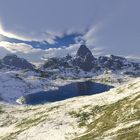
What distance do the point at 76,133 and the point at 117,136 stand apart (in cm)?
2095

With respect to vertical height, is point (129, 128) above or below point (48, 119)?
below

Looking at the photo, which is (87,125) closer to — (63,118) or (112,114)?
(112,114)

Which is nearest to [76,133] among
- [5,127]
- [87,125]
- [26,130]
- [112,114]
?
[87,125]

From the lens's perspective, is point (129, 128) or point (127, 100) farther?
point (127, 100)

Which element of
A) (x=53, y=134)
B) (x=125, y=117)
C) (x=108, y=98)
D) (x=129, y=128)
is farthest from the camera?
(x=108, y=98)

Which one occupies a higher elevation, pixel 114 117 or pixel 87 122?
pixel 87 122

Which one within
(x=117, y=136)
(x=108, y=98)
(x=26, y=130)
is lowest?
(x=117, y=136)

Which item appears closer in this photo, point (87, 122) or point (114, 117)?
point (114, 117)

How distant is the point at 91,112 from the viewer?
269 feet

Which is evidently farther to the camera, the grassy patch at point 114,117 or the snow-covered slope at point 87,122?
the grassy patch at point 114,117

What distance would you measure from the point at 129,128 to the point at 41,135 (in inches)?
999

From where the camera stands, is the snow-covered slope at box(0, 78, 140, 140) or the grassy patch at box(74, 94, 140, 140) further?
the grassy patch at box(74, 94, 140, 140)

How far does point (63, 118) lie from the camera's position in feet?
275

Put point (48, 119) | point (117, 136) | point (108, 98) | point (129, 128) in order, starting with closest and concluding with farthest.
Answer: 1. point (117, 136)
2. point (129, 128)
3. point (48, 119)
4. point (108, 98)
